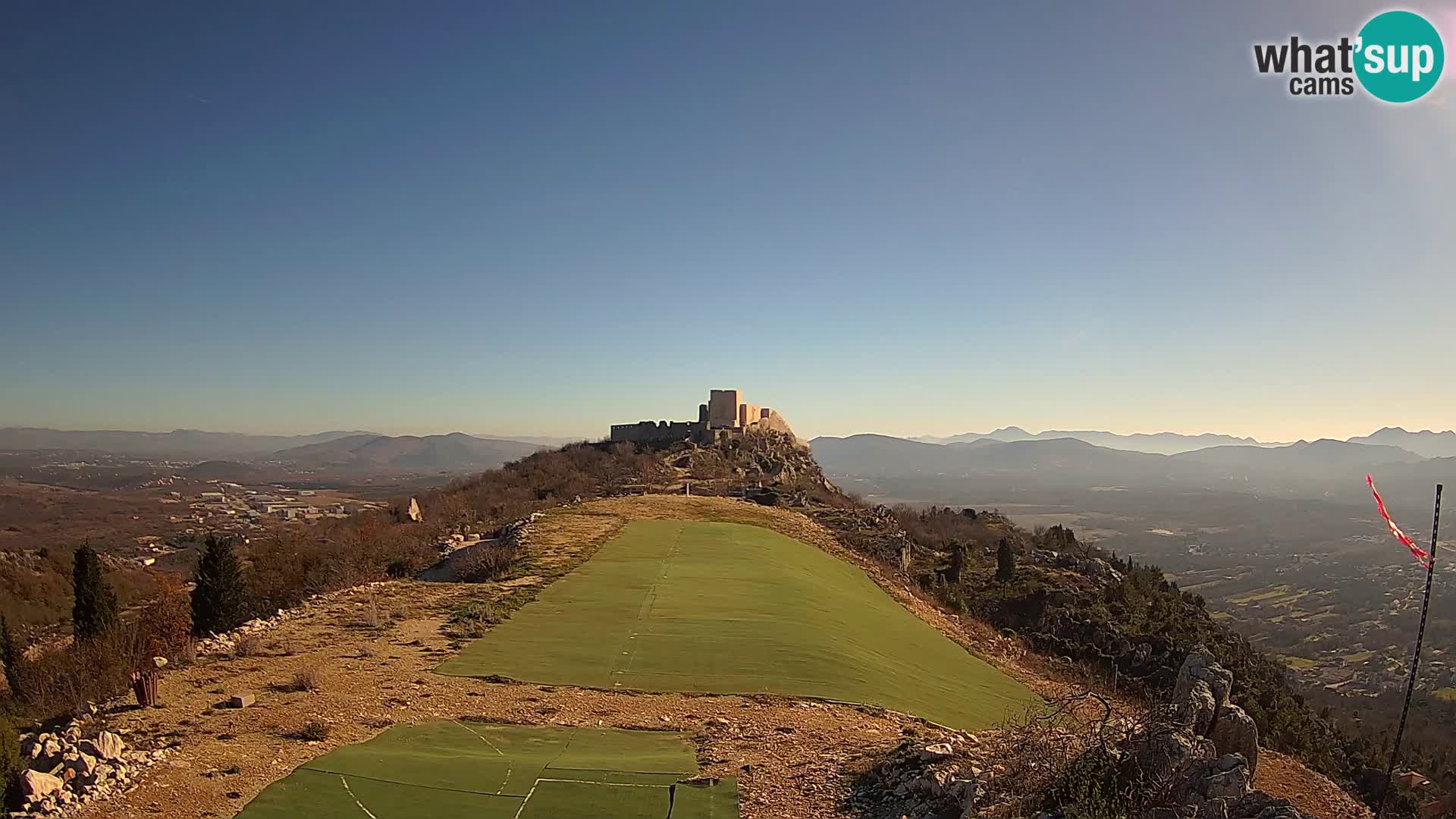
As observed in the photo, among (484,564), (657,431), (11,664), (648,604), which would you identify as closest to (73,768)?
(648,604)

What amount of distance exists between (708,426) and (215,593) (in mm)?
52942

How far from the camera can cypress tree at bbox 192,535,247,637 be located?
18.8m

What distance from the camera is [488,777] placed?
9.07 meters

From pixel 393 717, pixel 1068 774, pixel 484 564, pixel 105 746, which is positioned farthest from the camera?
pixel 484 564

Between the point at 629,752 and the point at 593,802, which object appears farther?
the point at 629,752

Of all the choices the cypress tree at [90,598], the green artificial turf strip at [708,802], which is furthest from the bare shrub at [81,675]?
the green artificial turf strip at [708,802]

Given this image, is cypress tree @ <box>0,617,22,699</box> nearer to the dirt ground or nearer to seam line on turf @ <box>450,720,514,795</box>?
the dirt ground

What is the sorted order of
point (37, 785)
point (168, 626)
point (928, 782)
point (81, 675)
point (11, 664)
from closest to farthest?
point (37, 785) → point (928, 782) → point (81, 675) → point (168, 626) → point (11, 664)

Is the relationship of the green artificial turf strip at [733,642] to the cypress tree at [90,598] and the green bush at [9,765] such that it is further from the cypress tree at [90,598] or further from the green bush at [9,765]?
the cypress tree at [90,598]

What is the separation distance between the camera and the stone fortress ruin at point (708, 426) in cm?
6869

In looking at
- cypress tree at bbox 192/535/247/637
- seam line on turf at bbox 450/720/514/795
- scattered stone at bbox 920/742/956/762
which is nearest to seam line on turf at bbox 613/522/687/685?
seam line on turf at bbox 450/720/514/795

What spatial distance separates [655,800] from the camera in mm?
8578

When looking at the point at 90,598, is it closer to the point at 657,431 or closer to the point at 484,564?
the point at 484,564

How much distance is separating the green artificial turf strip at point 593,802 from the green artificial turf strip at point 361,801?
28 centimetres
